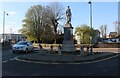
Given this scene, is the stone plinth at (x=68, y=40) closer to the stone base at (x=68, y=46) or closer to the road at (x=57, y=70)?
the stone base at (x=68, y=46)

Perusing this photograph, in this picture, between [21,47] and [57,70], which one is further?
[21,47]

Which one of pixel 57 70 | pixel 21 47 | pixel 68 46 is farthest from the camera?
pixel 21 47

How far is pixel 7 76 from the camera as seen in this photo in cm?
1353

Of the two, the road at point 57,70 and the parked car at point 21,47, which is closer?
the road at point 57,70

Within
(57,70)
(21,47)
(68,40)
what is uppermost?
(68,40)

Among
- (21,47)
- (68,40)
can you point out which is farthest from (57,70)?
(21,47)

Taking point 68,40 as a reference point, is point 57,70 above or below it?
below

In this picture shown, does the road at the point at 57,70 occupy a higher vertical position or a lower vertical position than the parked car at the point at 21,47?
lower

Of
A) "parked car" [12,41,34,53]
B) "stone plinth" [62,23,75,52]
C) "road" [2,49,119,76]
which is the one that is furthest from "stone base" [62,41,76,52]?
"road" [2,49,119,76]

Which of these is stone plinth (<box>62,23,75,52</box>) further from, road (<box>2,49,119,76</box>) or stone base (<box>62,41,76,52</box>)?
road (<box>2,49,119,76</box>)

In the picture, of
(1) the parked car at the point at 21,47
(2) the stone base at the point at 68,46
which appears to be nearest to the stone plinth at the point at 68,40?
(2) the stone base at the point at 68,46

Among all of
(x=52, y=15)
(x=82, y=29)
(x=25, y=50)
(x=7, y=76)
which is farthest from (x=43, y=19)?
(x=7, y=76)

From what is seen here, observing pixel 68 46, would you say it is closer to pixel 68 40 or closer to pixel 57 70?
pixel 68 40

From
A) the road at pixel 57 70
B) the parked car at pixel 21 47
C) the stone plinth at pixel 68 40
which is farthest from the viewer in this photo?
the parked car at pixel 21 47
